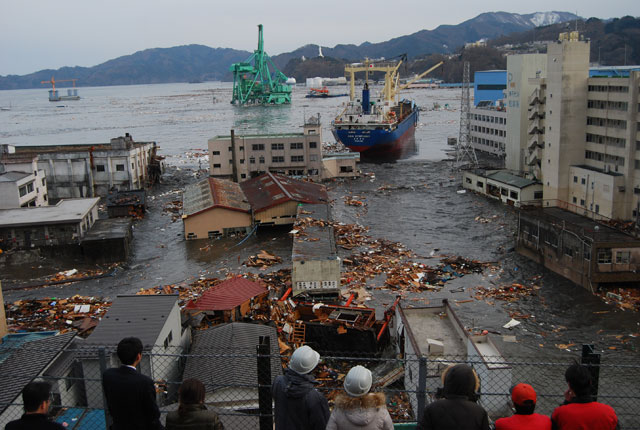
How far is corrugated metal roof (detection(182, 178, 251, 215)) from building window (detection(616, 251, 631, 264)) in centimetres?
1493

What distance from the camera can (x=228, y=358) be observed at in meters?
10.2

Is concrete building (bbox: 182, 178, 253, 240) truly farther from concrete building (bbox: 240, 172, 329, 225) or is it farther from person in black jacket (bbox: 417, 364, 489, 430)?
person in black jacket (bbox: 417, 364, 489, 430)

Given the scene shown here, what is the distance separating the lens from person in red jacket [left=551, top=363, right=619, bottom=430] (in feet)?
12.4

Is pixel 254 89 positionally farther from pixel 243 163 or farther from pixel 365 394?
pixel 365 394

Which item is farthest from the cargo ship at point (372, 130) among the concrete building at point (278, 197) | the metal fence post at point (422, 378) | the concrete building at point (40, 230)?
the metal fence post at point (422, 378)

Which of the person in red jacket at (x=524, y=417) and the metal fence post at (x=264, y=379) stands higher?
the person in red jacket at (x=524, y=417)

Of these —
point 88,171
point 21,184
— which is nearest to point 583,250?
point 21,184

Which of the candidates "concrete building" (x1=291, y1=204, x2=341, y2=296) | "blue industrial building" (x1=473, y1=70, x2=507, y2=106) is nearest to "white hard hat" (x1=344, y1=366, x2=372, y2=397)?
"concrete building" (x1=291, y1=204, x2=341, y2=296)

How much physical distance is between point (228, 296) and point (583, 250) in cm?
1090

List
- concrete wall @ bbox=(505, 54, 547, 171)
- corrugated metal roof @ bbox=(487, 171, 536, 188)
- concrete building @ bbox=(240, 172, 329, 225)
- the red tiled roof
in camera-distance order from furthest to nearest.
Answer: concrete wall @ bbox=(505, 54, 547, 171), corrugated metal roof @ bbox=(487, 171, 536, 188), concrete building @ bbox=(240, 172, 329, 225), the red tiled roof

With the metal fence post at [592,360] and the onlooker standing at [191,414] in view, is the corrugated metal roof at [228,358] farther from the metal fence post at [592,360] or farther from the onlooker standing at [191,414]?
the metal fence post at [592,360]

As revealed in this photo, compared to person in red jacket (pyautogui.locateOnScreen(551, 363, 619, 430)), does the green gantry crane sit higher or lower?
higher

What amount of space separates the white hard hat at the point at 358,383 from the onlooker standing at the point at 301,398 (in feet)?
1.17

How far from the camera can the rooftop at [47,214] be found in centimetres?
2286
